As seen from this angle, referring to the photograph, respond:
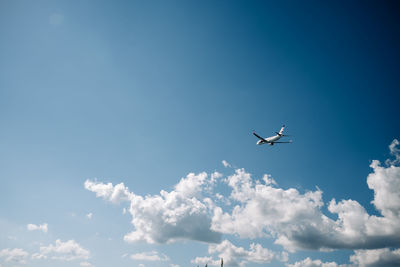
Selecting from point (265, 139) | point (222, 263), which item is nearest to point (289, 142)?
point (265, 139)

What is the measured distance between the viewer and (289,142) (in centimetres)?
4741

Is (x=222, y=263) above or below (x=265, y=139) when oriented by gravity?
below

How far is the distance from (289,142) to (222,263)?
41.5 m

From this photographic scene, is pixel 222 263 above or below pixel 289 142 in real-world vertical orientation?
below

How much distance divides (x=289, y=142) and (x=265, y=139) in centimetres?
633

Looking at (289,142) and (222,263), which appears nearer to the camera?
(289,142)

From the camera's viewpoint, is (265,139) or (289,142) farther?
(265,139)

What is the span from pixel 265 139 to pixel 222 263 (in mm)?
39912

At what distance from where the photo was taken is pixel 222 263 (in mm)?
54500

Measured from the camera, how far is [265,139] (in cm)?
5131

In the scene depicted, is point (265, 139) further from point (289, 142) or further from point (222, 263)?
point (222, 263)
